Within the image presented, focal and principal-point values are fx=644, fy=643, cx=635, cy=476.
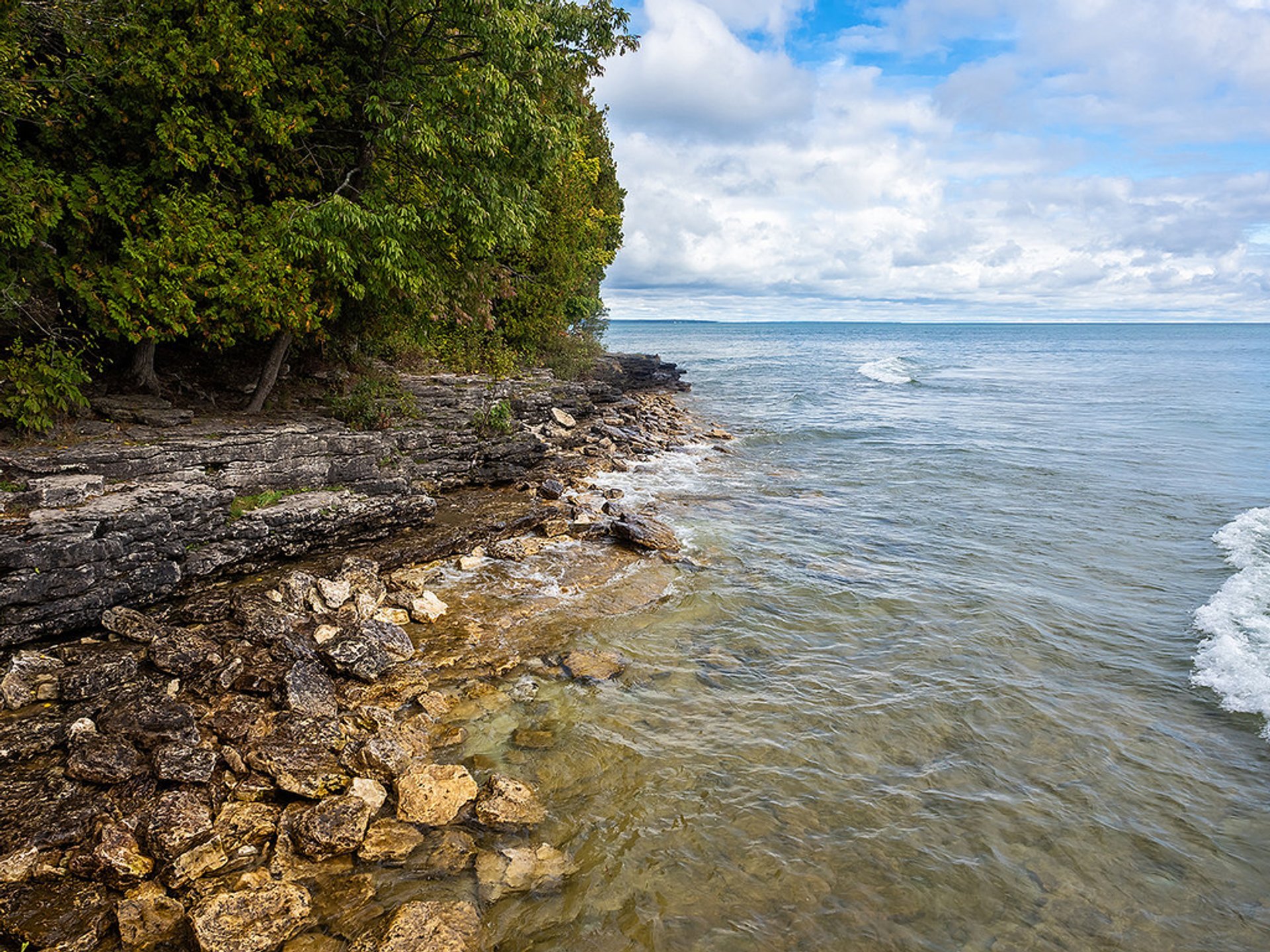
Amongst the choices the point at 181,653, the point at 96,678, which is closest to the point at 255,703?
the point at 181,653

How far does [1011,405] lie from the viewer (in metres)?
41.1

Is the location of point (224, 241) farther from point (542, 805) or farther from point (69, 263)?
point (542, 805)

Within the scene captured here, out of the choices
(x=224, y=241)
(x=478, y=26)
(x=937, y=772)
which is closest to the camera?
(x=937, y=772)

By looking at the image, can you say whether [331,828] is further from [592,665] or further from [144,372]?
[144,372]

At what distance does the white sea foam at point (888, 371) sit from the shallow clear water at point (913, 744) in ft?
138

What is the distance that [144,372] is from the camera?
41.5 feet

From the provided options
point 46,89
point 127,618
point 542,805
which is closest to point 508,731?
point 542,805

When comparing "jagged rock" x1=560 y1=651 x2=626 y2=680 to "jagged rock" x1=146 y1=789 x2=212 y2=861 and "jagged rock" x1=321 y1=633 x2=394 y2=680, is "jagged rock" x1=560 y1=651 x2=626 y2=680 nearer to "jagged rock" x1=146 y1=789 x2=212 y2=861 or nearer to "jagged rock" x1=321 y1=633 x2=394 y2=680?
"jagged rock" x1=321 y1=633 x2=394 y2=680

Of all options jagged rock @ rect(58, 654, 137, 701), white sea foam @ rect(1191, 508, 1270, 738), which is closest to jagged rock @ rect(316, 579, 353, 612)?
jagged rock @ rect(58, 654, 137, 701)

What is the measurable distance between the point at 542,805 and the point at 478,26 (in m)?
12.9

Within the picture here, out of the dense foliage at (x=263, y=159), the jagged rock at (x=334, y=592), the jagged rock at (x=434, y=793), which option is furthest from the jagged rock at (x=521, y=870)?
the dense foliage at (x=263, y=159)

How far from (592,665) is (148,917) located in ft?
17.2

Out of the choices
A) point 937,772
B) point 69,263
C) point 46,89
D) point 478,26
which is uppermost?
point 478,26

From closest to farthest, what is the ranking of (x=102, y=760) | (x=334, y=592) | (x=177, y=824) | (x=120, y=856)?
(x=120, y=856)
(x=177, y=824)
(x=102, y=760)
(x=334, y=592)
